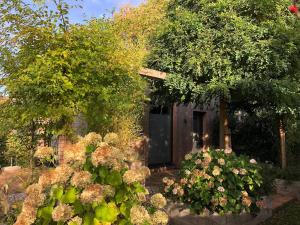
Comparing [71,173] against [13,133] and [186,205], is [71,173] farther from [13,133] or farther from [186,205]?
[13,133]

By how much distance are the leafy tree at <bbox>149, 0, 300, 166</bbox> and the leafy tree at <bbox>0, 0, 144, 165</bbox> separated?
7.40 ft

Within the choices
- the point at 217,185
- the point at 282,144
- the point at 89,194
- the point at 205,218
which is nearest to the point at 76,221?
the point at 89,194

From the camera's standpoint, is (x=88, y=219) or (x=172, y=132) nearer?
(x=88, y=219)

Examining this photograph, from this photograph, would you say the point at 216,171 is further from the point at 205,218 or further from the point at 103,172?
the point at 103,172

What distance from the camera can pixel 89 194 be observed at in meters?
2.46

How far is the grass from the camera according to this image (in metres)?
6.06

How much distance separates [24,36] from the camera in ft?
17.1

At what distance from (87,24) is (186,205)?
3596mm

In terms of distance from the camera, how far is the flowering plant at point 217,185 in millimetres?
5371

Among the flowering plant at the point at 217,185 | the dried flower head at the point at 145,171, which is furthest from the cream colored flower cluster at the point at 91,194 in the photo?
the flowering plant at the point at 217,185

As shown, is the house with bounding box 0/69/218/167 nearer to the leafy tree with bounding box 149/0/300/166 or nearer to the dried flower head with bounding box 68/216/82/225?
the leafy tree with bounding box 149/0/300/166

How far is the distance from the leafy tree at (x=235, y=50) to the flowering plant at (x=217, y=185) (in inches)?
70.1

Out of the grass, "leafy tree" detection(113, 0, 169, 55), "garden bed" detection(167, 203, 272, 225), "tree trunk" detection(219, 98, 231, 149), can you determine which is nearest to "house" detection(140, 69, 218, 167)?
"tree trunk" detection(219, 98, 231, 149)

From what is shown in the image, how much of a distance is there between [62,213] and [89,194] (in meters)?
0.24
